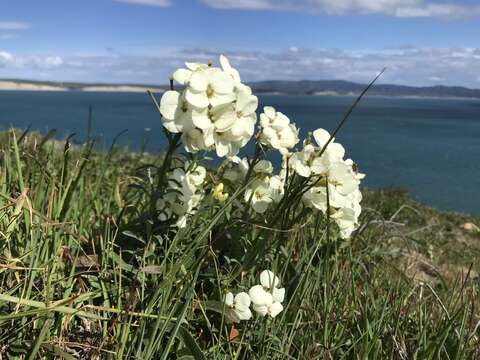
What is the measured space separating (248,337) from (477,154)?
52.5 m

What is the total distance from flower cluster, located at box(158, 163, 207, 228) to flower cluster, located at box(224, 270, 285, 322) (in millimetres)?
380

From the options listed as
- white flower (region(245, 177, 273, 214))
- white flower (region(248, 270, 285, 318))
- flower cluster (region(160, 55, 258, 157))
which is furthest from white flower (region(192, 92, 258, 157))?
white flower (region(248, 270, 285, 318))

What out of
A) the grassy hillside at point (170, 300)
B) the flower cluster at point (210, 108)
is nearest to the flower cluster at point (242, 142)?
the flower cluster at point (210, 108)

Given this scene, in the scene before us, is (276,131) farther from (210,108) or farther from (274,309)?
(274,309)

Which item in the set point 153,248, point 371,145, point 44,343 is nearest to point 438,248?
point 153,248

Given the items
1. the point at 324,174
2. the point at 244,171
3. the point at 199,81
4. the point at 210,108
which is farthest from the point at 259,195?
the point at 199,81

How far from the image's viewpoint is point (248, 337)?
6.73 ft

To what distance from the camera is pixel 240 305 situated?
192 centimetres

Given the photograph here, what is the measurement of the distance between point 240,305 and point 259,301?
8 centimetres

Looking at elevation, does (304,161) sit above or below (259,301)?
above

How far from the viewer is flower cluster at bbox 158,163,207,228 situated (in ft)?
6.88

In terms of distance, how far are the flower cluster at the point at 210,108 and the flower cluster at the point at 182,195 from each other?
10.4 inches

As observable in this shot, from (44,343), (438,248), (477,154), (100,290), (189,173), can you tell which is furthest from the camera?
(477,154)

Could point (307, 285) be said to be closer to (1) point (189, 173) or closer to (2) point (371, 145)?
(1) point (189, 173)
